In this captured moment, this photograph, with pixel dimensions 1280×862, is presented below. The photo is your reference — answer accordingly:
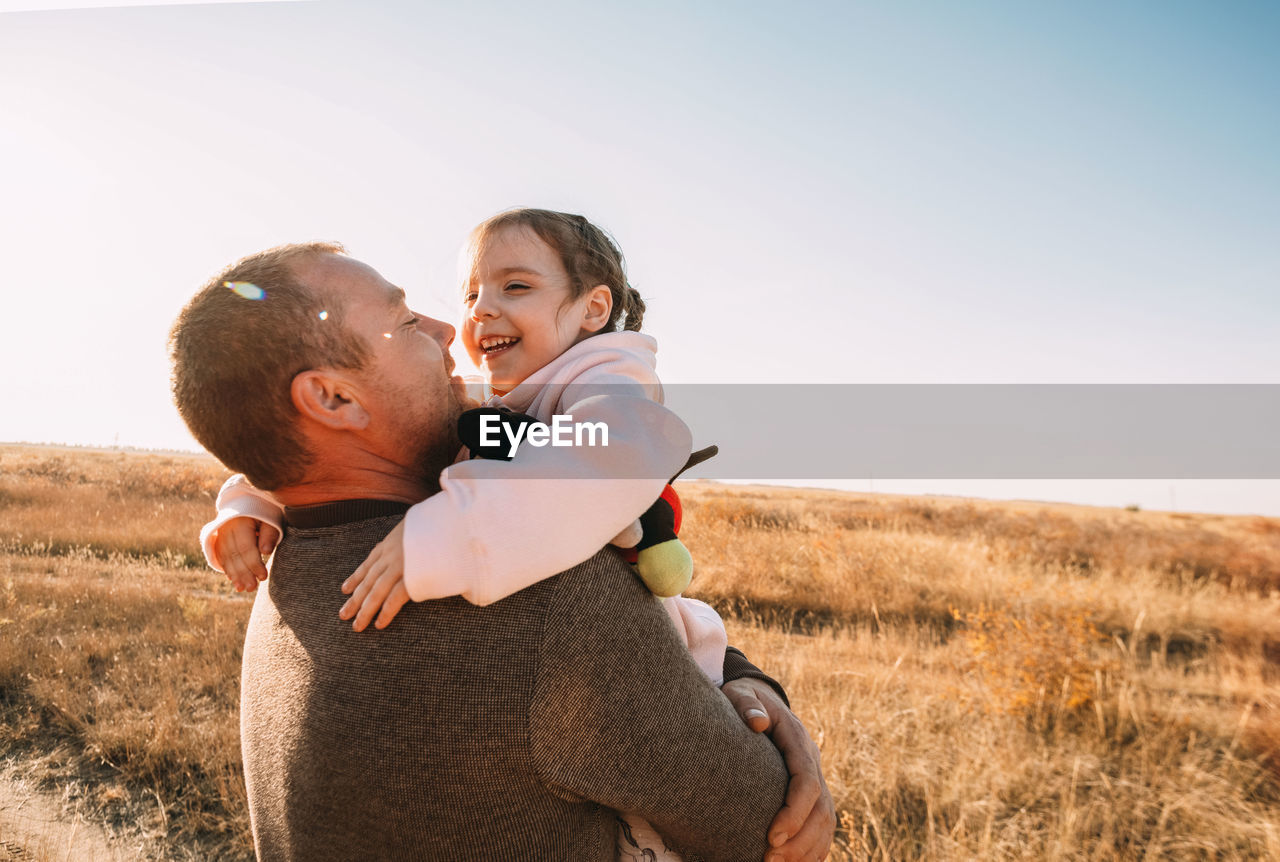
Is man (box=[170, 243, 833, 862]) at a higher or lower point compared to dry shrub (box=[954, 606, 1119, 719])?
higher

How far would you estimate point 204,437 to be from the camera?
1.55 metres

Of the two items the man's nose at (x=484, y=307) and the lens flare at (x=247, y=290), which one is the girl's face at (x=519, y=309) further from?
the lens flare at (x=247, y=290)

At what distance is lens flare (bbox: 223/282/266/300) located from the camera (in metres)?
1.46

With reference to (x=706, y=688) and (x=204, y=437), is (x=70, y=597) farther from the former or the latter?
(x=706, y=688)

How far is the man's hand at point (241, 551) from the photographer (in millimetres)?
1882

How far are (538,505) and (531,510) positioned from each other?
0.02m

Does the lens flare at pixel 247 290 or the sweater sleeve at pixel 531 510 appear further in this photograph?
the lens flare at pixel 247 290

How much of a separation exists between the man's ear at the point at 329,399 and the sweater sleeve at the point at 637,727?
24.2 inches

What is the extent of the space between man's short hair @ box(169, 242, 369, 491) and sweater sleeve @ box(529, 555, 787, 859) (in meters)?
0.68

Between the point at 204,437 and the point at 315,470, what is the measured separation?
251 mm

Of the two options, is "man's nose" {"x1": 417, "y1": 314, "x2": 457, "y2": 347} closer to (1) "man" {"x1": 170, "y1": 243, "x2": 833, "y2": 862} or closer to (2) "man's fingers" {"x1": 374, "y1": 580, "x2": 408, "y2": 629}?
(1) "man" {"x1": 170, "y1": 243, "x2": 833, "y2": 862}

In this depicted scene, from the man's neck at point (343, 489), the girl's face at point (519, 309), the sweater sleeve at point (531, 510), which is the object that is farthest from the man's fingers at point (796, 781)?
the girl's face at point (519, 309)

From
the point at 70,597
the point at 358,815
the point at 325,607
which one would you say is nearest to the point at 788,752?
the point at 358,815

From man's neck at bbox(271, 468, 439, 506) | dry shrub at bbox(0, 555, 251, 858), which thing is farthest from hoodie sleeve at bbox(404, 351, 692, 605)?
dry shrub at bbox(0, 555, 251, 858)
